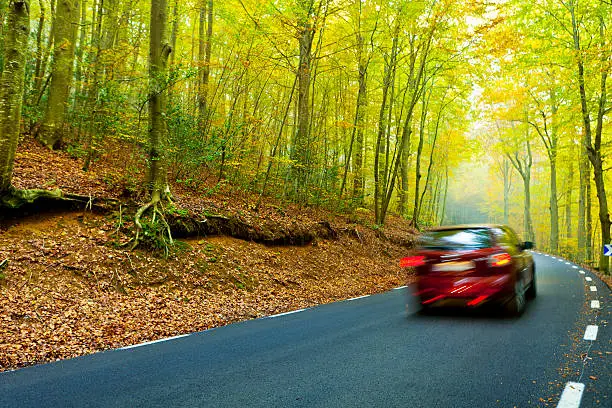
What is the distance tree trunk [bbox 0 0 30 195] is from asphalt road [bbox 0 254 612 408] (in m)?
4.89

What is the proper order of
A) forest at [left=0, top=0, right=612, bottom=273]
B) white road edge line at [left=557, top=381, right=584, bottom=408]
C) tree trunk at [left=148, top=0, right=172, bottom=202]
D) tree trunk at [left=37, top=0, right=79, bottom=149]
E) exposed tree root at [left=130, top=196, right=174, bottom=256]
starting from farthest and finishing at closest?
tree trunk at [left=37, top=0, right=79, bottom=149], forest at [left=0, top=0, right=612, bottom=273], tree trunk at [left=148, top=0, right=172, bottom=202], exposed tree root at [left=130, top=196, right=174, bottom=256], white road edge line at [left=557, top=381, right=584, bottom=408]

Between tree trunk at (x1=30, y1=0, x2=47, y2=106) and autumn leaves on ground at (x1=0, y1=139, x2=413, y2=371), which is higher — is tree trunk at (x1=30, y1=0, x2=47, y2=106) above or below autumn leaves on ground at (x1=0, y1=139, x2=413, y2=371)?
above

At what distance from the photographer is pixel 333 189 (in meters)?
19.0

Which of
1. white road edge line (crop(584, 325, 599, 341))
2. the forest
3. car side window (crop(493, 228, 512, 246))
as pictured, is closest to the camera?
white road edge line (crop(584, 325, 599, 341))

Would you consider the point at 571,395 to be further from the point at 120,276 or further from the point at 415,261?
the point at 120,276

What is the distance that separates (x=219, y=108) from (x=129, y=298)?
12861 millimetres

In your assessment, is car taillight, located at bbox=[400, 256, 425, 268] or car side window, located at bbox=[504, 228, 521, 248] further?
car side window, located at bbox=[504, 228, 521, 248]

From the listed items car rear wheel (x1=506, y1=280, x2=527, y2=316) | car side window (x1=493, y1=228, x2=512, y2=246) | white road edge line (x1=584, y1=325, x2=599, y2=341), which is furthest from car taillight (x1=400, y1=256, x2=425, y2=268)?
white road edge line (x1=584, y1=325, x2=599, y2=341)

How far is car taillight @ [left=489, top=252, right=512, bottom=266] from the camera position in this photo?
6.54 metres

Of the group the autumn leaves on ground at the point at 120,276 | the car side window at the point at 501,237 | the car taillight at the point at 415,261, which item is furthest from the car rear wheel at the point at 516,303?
the autumn leaves on ground at the point at 120,276

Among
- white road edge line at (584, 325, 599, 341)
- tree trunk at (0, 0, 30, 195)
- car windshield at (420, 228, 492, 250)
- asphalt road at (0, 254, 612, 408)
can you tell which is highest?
tree trunk at (0, 0, 30, 195)

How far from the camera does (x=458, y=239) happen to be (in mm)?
6953

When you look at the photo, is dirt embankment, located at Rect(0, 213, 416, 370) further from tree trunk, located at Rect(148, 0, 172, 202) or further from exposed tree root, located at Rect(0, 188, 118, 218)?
tree trunk, located at Rect(148, 0, 172, 202)

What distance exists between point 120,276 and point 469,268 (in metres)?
6.66
